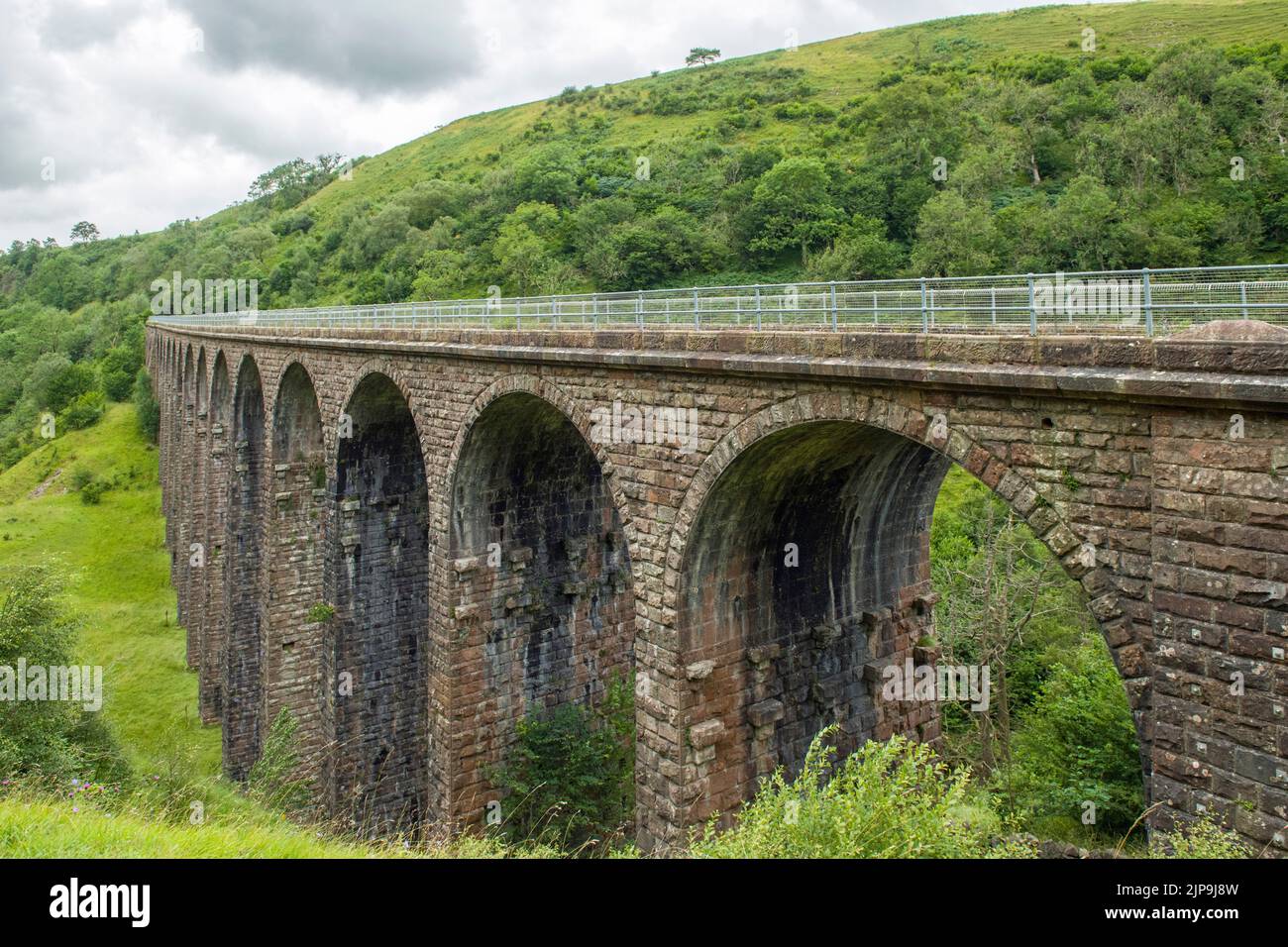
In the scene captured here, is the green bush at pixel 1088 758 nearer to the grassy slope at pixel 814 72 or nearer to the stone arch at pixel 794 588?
the stone arch at pixel 794 588

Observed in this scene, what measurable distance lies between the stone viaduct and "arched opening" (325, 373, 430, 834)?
73mm

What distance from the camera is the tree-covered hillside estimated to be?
40.8 m

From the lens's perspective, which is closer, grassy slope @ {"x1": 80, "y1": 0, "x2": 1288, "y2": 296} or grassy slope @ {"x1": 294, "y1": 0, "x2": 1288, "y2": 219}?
grassy slope @ {"x1": 294, "y1": 0, "x2": 1288, "y2": 219}

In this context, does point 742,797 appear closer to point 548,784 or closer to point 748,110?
point 548,784

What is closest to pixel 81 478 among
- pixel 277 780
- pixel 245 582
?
pixel 245 582

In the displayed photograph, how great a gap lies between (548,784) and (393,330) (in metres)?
10.3

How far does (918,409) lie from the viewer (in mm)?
8883

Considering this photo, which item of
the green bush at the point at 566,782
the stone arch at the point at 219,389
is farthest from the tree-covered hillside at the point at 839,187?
the green bush at the point at 566,782

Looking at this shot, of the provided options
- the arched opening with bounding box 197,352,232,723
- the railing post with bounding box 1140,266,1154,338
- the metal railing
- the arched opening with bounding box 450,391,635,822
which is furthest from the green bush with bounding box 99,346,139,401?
the railing post with bounding box 1140,266,1154,338

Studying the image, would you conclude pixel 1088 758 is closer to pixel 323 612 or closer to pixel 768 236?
pixel 323 612

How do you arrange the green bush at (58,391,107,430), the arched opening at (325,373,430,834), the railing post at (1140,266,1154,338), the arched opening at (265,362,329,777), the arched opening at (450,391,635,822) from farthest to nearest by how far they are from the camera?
the green bush at (58,391,107,430) → the arched opening at (265,362,329,777) → the arched opening at (325,373,430,834) → the arched opening at (450,391,635,822) → the railing post at (1140,266,1154,338)

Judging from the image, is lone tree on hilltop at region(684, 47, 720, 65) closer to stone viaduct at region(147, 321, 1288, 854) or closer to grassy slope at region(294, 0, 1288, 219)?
grassy slope at region(294, 0, 1288, 219)

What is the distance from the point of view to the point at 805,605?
43.5 ft
